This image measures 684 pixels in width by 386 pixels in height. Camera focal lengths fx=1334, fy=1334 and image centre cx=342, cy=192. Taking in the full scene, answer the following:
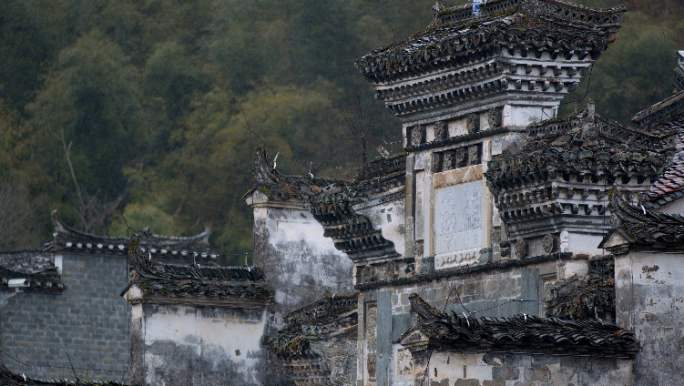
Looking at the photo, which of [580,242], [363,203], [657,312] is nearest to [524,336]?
[657,312]

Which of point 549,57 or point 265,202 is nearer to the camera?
point 549,57

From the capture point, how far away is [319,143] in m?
56.9

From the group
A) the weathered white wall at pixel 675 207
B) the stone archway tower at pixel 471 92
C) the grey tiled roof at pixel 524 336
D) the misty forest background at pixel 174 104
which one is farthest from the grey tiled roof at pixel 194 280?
the misty forest background at pixel 174 104

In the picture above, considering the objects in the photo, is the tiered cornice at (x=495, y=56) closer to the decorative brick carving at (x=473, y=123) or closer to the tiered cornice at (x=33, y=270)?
the decorative brick carving at (x=473, y=123)

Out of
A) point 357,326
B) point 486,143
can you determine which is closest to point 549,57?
point 486,143

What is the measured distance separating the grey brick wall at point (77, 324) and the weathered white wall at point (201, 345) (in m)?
7.70

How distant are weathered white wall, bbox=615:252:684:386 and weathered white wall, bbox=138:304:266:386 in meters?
14.7

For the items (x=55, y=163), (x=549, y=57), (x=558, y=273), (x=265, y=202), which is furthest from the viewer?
(x=55, y=163)

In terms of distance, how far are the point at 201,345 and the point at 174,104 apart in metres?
31.3

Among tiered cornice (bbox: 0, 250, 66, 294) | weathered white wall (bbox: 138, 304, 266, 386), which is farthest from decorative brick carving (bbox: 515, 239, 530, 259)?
tiered cornice (bbox: 0, 250, 66, 294)

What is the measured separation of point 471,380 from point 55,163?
42.4 meters

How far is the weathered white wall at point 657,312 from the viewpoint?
1762cm

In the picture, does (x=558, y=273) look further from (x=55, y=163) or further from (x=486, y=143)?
(x=55, y=163)

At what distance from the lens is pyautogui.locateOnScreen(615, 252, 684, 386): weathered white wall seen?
57.8ft
